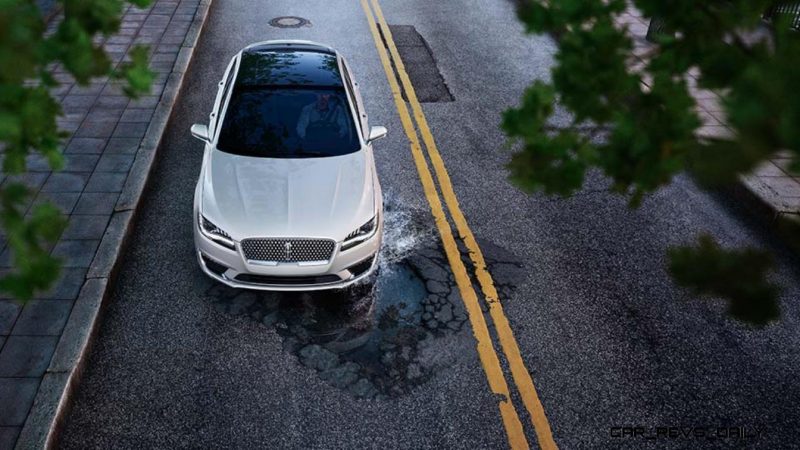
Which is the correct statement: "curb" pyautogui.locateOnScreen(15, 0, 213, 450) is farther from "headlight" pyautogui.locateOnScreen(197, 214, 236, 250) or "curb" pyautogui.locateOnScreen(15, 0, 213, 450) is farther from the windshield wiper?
the windshield wiper

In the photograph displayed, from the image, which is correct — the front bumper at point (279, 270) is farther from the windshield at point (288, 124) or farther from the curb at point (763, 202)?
the curb at point (763, 202)

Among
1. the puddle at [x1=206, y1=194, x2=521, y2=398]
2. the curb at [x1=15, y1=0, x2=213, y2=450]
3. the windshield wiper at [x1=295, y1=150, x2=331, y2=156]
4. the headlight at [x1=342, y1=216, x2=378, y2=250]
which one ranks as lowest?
the puddle at [x1=206, y1=194, x2=521, y2=398]

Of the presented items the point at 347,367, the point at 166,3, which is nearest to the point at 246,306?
the point at 347,367

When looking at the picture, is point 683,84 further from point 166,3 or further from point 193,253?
point 166,3

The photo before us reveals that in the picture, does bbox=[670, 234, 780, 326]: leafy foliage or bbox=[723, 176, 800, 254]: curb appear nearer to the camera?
bbox=[670, 234, 780, 326]: leafy foliage

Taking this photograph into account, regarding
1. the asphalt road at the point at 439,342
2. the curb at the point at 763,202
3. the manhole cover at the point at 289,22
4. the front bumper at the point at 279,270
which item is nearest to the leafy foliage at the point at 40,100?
the asphalt road at the point at 439,342

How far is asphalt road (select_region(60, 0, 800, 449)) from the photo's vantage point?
16.9ft

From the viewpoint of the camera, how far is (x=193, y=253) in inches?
270

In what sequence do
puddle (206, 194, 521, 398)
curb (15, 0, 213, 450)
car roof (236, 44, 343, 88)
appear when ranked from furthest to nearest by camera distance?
car roof (236, 44, 343, 88), puddle (206, 194, 521, 398), curb (15, 0, 213, 450)

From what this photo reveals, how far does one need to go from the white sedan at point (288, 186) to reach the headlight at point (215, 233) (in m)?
0.01

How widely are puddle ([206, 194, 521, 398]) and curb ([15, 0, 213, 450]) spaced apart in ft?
3.56

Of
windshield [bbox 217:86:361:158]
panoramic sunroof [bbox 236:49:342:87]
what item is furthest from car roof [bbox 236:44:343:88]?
windshield [bbox 217:86:361:158]

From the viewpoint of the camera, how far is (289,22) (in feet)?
45.1

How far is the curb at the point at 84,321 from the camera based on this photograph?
4793mm
